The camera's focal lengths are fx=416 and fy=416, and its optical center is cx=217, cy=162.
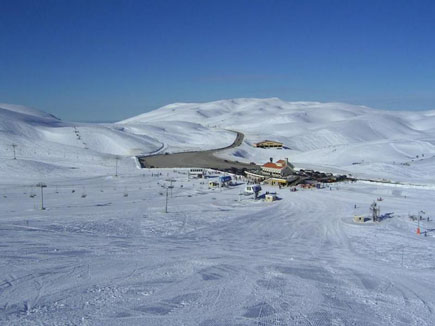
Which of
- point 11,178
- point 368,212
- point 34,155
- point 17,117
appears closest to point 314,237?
point 368,212

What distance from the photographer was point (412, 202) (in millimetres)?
24047

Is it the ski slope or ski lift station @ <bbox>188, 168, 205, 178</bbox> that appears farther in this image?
ski lift station @ <bbox>188, 168, 205, 178</bbox>

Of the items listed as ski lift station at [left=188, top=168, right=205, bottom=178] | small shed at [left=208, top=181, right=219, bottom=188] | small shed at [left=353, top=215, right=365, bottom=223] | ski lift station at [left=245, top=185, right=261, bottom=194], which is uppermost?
ski lift station at [left=188, top=168, right=205, bottom=178]

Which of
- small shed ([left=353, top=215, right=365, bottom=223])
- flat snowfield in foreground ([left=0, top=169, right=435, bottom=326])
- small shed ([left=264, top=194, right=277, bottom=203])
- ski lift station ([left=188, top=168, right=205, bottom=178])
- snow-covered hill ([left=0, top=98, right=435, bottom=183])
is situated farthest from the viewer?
snow-covered hill ([left=0, top=98, right=435, bottom=183])

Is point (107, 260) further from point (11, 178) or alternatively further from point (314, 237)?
point (11, 178)

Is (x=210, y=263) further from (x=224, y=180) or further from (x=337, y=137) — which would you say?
(x=337, y=137)

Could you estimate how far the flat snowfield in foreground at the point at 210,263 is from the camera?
9367mm

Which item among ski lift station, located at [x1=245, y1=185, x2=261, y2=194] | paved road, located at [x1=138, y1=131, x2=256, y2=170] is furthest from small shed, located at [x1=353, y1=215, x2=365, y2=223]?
paved road, located at [x1=138, y1=131, x2=256, y2=170]

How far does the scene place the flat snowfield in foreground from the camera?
9.37m

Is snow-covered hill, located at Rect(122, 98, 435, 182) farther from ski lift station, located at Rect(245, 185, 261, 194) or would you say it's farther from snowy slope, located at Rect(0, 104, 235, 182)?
ski lift station, located at Rect(245, 185, 261, 194)

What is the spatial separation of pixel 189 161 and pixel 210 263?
96.8 ft

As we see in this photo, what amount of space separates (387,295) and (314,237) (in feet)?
20.5

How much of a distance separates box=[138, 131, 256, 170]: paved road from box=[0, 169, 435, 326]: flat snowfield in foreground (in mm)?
15078

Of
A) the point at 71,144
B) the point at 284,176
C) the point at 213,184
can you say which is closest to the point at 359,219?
the point at 213,184
